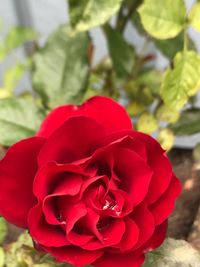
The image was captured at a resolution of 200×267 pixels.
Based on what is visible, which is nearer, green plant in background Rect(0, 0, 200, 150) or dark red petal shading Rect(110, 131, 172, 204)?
dark red petal shading Rect(110, 131, 172, 204)

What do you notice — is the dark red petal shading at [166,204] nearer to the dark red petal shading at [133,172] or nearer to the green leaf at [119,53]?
the dark red petal shading at [133,172]

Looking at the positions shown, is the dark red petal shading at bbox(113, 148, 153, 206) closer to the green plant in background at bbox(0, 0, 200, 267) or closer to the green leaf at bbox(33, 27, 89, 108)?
the green plant in background at bbox(0, 0, 200, 267)

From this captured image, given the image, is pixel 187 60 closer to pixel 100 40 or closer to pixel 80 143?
pixel 80 143

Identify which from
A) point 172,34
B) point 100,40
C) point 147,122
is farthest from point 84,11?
point 100,40

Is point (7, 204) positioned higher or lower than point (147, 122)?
higher

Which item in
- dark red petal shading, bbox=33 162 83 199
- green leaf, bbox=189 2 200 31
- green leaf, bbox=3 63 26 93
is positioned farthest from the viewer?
green leaf, bbox=3 63 26 93

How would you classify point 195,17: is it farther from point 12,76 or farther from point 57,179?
point 12,76

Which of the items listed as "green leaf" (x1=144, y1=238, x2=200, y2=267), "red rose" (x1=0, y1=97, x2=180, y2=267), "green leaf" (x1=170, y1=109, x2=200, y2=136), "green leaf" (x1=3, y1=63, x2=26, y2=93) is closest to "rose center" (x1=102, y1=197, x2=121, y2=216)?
"red rose" (x1=0, y1=97, x2=180, y2=267)
